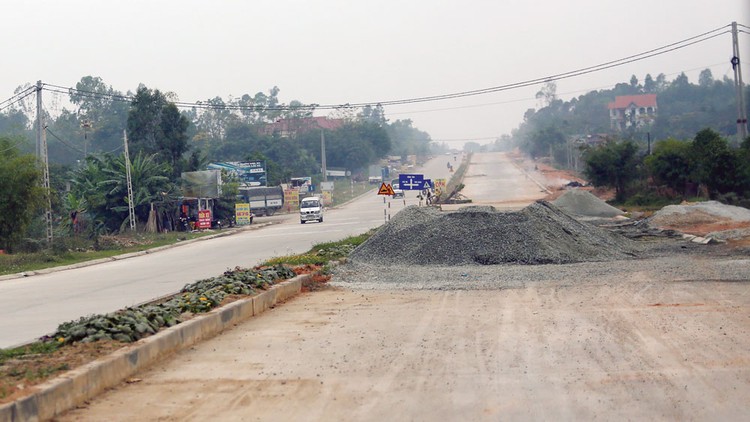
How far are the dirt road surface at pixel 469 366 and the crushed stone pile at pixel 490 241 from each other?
8319 mm

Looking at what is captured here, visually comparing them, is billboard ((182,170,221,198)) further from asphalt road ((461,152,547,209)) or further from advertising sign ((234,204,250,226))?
asphalt road ((461,152,547,209))

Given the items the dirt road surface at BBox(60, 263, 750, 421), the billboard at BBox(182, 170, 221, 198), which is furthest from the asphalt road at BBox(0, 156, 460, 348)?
the billboard at BBox(182, 170, 221, 198)

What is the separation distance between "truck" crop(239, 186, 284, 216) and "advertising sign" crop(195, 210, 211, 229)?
613 inches

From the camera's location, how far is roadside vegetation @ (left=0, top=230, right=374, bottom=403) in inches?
334

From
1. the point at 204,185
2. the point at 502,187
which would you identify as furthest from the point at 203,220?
the point at 502,187

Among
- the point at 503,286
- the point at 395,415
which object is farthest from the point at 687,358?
the point at 503,286

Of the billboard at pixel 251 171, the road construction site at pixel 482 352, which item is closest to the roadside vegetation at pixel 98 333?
the road construction site at pixel 482 352

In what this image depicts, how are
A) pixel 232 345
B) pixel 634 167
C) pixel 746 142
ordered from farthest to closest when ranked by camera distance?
pixel 634 167
pixel 746 142
pixel 232 345

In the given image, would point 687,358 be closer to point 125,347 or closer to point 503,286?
point 125,347

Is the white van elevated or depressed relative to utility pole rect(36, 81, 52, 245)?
depressed

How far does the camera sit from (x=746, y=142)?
135 feet

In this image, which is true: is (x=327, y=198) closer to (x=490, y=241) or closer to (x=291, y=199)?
(x=291, y=199)

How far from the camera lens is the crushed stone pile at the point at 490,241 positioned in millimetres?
23391

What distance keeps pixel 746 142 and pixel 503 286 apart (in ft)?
92.5
